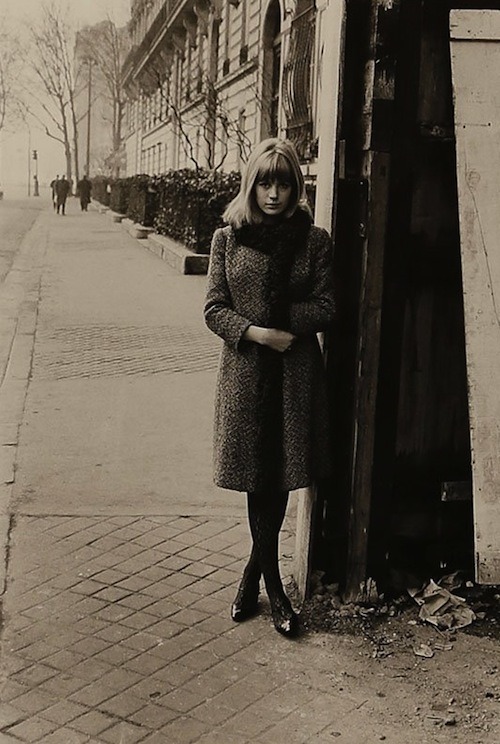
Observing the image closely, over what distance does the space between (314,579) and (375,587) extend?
26cm

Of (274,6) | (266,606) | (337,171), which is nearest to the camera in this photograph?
(337,171)

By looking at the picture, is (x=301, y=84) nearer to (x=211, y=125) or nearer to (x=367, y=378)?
(x=211, y=125)

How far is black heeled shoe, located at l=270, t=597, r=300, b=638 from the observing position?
434cm

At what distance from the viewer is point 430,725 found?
3660mm

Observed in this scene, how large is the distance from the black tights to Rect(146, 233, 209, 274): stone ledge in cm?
1354

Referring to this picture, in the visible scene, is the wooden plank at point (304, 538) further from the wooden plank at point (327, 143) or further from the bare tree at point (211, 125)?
the bare tree at point (211, 125)

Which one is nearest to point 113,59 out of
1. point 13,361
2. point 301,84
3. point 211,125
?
point 211,125

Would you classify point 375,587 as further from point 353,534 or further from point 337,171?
point 337,171

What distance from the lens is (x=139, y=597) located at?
4695 millimetres

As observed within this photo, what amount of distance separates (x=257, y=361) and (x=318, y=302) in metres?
0.32

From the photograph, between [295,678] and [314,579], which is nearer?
[295,678]

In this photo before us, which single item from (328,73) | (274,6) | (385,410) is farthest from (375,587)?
(274,6)

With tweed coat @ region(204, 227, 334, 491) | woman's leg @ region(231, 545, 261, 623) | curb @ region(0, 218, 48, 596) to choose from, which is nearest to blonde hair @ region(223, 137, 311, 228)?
tweed coat @ region(204, 227, 334, 491)

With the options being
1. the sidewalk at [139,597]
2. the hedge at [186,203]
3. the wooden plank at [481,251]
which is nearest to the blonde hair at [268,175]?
the wooden plank at [481,251]
